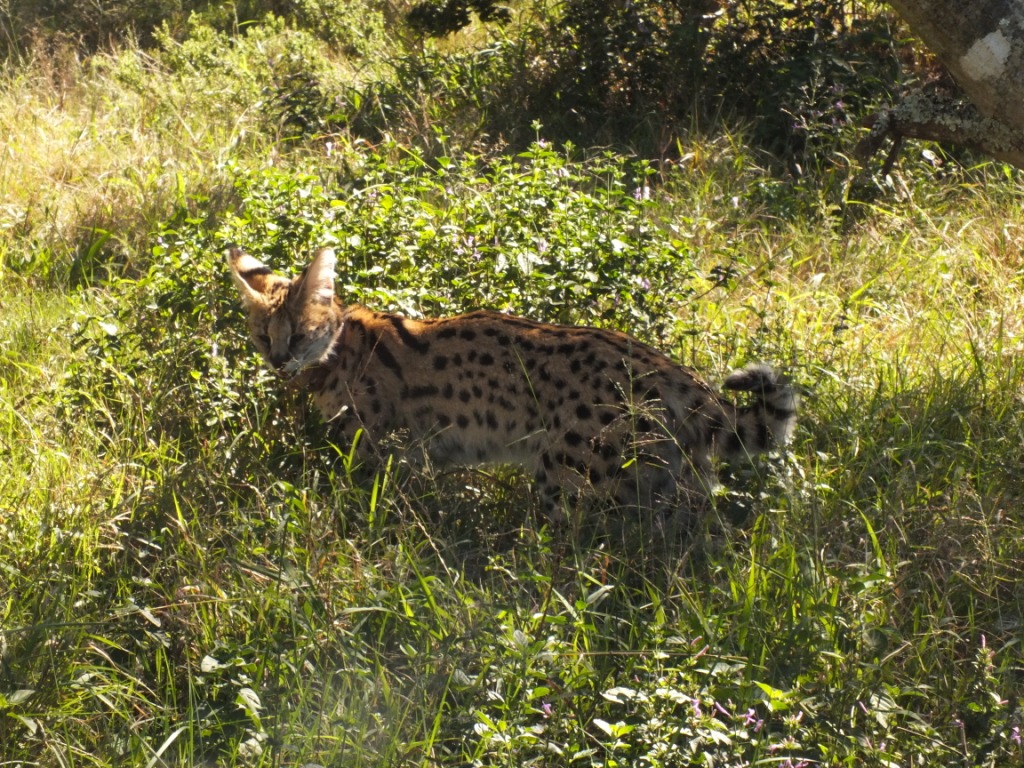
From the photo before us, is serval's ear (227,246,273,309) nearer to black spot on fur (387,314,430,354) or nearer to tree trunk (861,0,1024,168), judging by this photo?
black spot on fur (387,314,430,354)

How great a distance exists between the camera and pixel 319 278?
541 centimetres

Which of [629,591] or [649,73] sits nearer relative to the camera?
[629,591]

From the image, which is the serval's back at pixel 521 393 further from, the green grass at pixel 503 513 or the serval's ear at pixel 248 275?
the green grass at pixel 503 513

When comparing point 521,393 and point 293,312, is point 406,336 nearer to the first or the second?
point 293,312

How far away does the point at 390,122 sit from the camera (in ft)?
28.7

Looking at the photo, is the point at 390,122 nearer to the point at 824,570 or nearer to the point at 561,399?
the point at 561,399

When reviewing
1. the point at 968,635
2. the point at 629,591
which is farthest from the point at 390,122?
the point at 968,635

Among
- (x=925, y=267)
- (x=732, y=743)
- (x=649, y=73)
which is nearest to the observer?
(x=732, y=743)

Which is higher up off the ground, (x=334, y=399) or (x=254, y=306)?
(x=254, y=306)

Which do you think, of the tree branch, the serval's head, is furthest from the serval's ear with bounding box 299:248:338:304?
the tree branch

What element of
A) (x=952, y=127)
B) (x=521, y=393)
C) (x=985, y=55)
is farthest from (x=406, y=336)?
(x=985, y=55)

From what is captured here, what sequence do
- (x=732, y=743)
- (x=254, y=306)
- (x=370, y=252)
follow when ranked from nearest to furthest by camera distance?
(x=732, y=743), (x=254, y=306), (x=370, y=252)

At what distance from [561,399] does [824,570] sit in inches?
51.7

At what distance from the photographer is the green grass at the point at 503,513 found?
3.50 m
